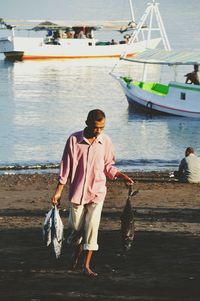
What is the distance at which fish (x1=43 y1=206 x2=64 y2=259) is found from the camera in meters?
8.37

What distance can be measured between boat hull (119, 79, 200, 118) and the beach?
2274cm

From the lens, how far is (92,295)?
24.5 ft

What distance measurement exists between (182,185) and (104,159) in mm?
8245

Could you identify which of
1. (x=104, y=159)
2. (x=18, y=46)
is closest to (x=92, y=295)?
(x=104, y=159)

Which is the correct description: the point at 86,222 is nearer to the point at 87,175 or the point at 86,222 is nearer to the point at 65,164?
the point at 87,175

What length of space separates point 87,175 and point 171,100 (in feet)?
97.8

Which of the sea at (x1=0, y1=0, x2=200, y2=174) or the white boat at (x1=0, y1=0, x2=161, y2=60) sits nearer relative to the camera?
the sea at (x1=0, y1=0, x2=200, y2=174)

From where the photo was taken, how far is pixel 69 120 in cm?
3694

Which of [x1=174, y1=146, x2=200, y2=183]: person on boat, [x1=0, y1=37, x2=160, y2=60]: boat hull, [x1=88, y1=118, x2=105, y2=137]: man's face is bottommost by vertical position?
[x1=0, y1=37, x2=160, y2=60]: boat hull

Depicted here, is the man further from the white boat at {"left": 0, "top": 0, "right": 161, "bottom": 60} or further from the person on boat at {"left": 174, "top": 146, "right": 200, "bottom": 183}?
the white boat at {"left": 0, "top": 0, "right": 161, "bottom": 60}

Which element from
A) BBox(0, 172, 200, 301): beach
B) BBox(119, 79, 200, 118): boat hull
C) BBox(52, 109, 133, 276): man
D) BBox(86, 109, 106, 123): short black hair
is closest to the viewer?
BBox(0, 172, 200, 301): beach

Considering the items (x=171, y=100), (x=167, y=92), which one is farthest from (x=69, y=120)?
(x=171, y=100)

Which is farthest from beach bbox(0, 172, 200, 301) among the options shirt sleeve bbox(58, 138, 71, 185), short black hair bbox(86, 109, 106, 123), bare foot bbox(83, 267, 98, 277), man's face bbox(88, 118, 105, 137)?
short black hair bbox(86, 109, 106, 123)

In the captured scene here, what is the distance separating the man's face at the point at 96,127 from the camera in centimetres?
803
